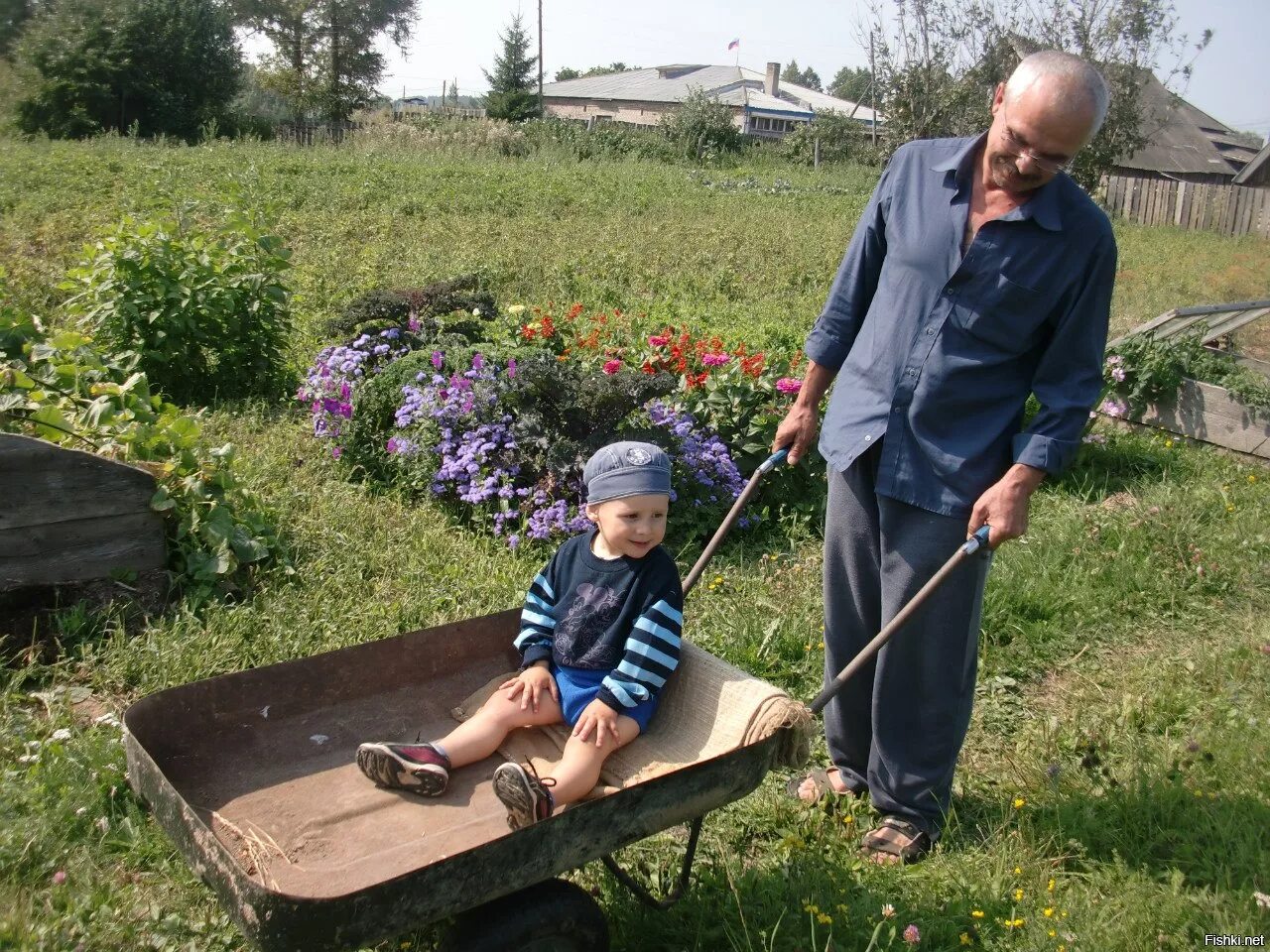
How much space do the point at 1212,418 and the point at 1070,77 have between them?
549cm

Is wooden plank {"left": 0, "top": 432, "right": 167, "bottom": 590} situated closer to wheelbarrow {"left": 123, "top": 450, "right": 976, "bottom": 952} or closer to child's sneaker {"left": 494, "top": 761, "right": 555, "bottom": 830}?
wheelbarrow {"left": 123, "top": 450, "right": 976, "bottom": 952}

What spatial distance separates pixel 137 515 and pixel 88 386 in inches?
43.2

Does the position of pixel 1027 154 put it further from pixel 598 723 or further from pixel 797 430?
pixel 598 723

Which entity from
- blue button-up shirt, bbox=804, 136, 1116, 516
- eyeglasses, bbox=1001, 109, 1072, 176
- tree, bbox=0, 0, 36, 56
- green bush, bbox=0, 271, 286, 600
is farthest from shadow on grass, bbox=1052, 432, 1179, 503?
tree, bbox=0, 0, 36, 56

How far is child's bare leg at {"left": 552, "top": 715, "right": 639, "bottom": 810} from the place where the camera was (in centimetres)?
281

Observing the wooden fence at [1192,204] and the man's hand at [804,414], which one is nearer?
the man's hand at [804,414]

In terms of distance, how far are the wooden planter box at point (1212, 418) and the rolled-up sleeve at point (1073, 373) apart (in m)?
4.95

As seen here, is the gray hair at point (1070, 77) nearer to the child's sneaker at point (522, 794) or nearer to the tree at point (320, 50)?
the child's sneaker at point (522, 794)

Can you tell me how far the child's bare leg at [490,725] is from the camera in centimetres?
301

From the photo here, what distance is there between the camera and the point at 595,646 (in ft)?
10.1

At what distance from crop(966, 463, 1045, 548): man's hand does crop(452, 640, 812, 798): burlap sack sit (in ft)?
2.41

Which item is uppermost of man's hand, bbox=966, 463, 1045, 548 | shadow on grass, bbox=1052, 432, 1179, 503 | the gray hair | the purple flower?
the gray hair

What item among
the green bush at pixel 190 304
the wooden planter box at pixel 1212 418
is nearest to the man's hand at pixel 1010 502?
the wooden planter box at pixel 1212 418

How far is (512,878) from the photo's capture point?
2.26 meters
